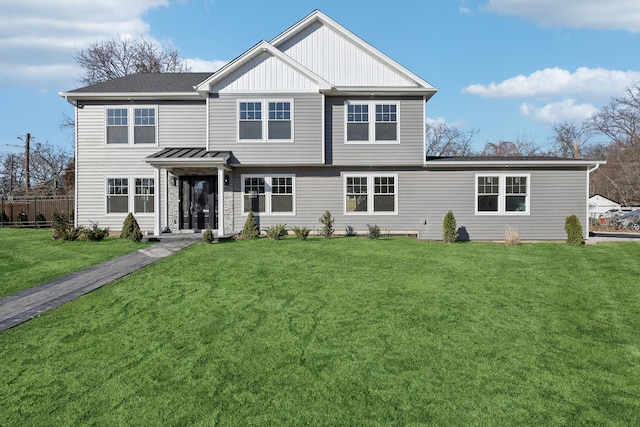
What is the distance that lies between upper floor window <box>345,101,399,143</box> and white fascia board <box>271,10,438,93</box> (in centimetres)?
137

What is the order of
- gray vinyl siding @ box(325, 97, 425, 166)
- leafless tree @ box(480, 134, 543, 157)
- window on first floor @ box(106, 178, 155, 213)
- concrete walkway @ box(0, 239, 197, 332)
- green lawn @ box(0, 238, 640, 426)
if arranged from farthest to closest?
1. leafless tree @ box(480, 134, 543, 157)
2. window on first floor @ box(106, 178, 155, 213)
3. gray vinyl siding @ box(325, 97, 425, 166)
4. concrete walkway @ box(0, 239, 197, 332)
5. green lawn @ box(0, 238, 640, 426)

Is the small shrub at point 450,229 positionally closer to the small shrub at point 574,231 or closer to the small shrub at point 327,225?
the small shrub at point 574,231

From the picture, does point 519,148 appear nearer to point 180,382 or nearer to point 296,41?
point 296,41

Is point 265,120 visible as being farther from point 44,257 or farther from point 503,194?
point 503,194

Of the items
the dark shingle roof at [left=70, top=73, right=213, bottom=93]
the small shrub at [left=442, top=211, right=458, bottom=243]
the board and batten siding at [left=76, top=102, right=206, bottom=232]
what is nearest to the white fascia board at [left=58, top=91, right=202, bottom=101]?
the dark shingle roof at [left=70, top=73, right=213, bottom=93]

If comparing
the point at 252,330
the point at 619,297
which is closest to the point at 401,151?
the point at 619,297

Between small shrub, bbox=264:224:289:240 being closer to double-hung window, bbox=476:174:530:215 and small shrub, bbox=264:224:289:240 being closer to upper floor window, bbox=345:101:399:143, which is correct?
upper floor window, bbox=345:101:399:143

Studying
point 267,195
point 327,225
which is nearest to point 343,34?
point 267,195

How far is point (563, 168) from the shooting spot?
1488 cm

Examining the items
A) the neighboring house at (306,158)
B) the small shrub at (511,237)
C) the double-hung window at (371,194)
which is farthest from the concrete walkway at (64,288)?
the small shrub at (511,237)

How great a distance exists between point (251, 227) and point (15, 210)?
17.7 m

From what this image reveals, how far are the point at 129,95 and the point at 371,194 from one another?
1057 centimetres

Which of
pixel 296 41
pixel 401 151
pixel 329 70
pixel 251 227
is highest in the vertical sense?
pixel 296 41

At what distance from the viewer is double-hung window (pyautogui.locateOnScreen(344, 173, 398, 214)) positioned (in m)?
15.3
